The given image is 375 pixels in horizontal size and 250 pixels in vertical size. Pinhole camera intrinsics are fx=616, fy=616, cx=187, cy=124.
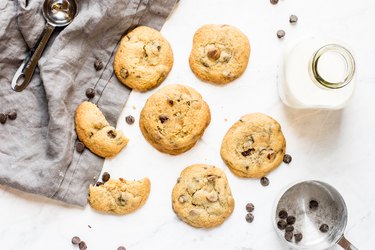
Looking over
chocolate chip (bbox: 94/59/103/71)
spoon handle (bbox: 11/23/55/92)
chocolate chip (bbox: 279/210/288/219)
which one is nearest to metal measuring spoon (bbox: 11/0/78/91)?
spoon handle (bbox: 11/23/55/92)

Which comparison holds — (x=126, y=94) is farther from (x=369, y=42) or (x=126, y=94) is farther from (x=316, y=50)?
(x=369, y=42)

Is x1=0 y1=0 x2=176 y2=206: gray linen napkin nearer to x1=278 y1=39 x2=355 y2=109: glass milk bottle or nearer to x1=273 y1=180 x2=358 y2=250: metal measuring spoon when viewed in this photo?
x1=278 y1=39 x2=355 y2=109: glass milk bottle

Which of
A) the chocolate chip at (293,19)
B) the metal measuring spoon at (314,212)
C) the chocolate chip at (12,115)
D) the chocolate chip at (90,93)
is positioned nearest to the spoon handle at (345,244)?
the metal measuring spoon at (314,212)

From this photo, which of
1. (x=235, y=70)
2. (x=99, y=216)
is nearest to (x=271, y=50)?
(x=235, y=70)

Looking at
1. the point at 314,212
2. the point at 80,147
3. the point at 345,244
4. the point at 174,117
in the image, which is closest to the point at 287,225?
the point at 314,212

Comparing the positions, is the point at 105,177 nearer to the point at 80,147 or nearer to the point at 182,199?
the point at 80,147

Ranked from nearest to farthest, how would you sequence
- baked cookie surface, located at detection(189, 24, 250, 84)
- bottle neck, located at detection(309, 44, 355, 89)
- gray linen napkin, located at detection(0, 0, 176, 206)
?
bottle neck, located at detection(309, 44, 355, 89)
gray linen napkin, located at detection(0, 0, 176, 206)
baked cookie surface, located at detection(189, 24, 250, 84)

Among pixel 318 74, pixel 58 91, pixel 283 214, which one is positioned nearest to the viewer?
pixel 318 74
